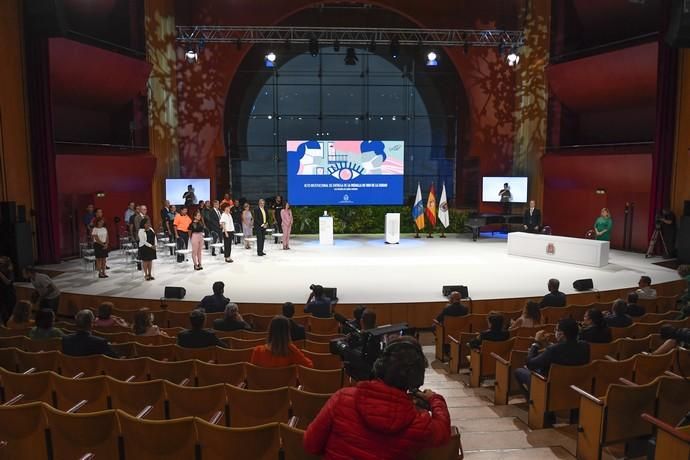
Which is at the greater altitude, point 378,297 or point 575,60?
point 575,60

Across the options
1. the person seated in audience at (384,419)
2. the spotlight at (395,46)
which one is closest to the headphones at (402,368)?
the person seated in audience at (384,419)

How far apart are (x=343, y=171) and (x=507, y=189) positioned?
486 centimetres

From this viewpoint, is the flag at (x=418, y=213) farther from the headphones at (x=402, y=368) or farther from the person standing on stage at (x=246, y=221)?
the headphones at (x=402, y=368)

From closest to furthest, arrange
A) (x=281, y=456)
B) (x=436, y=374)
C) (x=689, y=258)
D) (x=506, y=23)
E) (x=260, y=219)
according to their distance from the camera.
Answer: (x=281, y=456) < (x=436, y=374) < (x=689, y=258) < (x=260, y=219) < (x=506, y=23)

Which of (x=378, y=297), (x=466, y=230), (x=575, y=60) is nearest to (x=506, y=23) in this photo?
(x=575, y=60)

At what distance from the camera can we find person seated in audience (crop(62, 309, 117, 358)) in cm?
470

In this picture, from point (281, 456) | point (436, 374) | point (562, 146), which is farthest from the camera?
point (562, 146)

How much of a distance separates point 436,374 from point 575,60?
10854 mm

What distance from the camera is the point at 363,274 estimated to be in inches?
404

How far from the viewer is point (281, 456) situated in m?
3.05

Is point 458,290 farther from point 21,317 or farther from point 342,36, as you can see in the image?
point 342,36

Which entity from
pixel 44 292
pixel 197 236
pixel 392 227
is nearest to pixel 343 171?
pixel 392 227

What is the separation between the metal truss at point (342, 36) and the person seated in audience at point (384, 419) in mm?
12823

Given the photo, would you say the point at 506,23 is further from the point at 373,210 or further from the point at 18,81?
the point at 18,81
